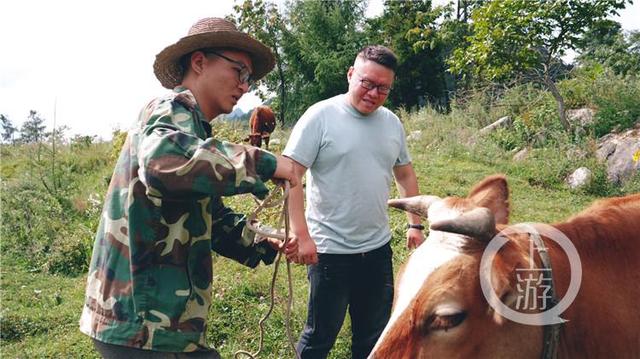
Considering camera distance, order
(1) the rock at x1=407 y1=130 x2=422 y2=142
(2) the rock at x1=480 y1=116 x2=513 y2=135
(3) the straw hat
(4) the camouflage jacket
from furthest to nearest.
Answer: (1) the rock at x1=407 y1=130 x2=422 y2=142 → (2) the rock at x1=480 y1=116 x2=513 y2=135 → (3) the straw hat → (4) the camouflage jacket

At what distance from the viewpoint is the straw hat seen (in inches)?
97.5

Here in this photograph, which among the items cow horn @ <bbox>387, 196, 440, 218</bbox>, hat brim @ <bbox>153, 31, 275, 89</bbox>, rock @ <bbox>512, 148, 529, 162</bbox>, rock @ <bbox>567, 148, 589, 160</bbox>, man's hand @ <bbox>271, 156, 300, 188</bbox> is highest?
hat brim @ <bbox>153, 31, 275, 89</bbox>

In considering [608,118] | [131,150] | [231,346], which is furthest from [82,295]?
[608,118]

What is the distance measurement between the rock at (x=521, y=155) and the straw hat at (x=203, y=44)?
11.0m

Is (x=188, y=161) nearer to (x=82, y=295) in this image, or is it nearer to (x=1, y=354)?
(x=1, y=354)

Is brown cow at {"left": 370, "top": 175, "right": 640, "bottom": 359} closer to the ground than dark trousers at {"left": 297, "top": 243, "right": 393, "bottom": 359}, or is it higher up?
higher up

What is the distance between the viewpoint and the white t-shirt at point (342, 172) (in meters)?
3.67

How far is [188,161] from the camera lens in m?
1.97

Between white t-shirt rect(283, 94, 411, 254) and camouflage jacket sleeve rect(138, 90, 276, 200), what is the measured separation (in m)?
1.50

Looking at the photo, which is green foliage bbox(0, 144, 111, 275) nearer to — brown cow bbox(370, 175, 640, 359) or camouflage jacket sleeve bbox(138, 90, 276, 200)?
camouflage jacket sleeve bbox(138, 90, 276, 200)

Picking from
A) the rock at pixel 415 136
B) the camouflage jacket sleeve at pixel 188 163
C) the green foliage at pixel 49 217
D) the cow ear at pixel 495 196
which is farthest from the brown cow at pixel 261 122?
the camouflage jacket sleeve at pixel 188 163

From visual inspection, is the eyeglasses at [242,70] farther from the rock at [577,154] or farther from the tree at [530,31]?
the tree at [530,31]

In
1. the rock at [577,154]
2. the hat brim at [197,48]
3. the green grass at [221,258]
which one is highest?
the hat brim at [197,48]

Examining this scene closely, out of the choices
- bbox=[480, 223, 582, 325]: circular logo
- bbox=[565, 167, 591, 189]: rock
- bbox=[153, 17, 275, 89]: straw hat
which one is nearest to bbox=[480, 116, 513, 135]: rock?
bbox=[565, 167, 591, 189]: rock
